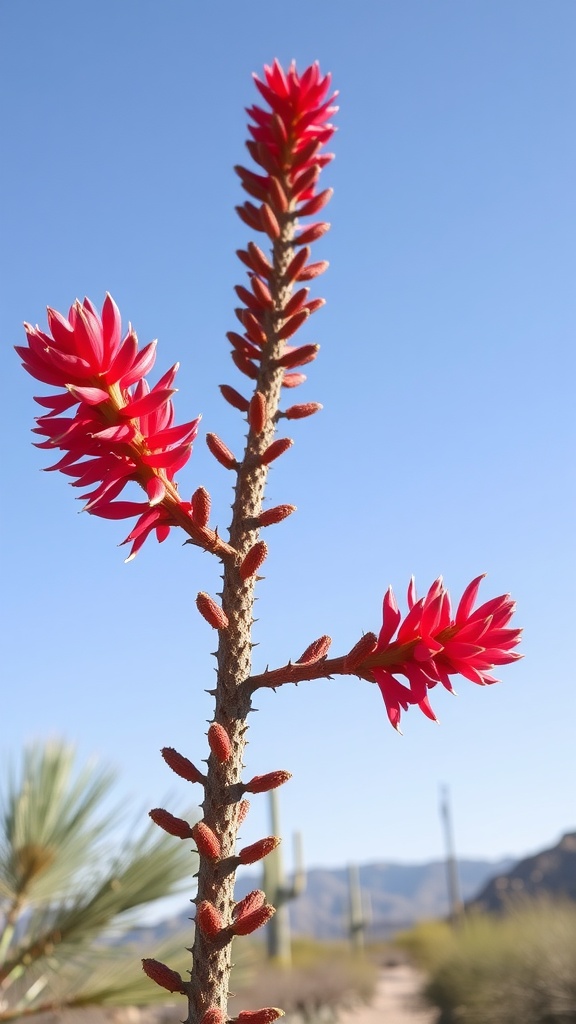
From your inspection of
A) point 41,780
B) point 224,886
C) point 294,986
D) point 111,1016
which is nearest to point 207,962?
point 224,886

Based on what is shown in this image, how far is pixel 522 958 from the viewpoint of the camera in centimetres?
1209

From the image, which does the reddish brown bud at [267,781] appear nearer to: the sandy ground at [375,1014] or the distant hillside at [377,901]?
the sandy ground at [375,1014]

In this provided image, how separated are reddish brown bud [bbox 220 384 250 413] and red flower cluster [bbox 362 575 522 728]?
1.37ft

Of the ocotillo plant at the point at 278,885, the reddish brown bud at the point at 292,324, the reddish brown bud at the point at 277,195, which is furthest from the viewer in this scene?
the ocotillo plant at the point at 278,885

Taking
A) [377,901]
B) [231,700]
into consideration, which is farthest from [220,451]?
[377,901]

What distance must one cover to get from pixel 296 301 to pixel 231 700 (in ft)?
2.11

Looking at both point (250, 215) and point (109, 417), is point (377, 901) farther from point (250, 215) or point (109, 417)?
point (109, 417)

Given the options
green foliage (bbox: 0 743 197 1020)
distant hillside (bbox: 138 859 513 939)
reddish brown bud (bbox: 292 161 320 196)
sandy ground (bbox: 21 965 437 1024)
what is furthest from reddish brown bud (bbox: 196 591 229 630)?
distant hillside (bbox: 138 859 513 939)

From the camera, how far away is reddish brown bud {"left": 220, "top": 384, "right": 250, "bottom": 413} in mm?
1383

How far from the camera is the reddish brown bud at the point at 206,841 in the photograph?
40.7 inches

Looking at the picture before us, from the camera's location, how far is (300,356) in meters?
1.41

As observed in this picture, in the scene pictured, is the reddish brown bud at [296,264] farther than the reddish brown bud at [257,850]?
Yes

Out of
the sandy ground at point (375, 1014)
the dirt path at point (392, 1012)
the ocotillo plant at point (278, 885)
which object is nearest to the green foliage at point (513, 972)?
the dirt path at point (392, 1012)

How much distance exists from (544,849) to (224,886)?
80.7 m
